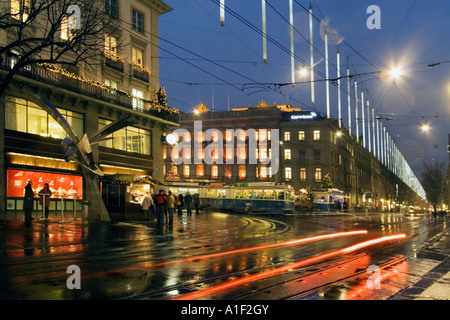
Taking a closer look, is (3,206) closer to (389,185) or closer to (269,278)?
(269,278)

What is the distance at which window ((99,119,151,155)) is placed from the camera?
3075 centimetres

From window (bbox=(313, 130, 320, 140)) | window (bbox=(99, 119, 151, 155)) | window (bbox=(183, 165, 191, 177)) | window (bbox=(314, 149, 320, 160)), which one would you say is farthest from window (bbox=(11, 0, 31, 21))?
window (bbox=(314, 149, 320, 160))

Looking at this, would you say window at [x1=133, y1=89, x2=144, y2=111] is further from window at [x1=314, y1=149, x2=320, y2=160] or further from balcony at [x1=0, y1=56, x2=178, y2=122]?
window at [x1=314, y1=149, x2=320, y2=160]

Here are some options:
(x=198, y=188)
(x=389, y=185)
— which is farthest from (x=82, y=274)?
(x=389, y=185)

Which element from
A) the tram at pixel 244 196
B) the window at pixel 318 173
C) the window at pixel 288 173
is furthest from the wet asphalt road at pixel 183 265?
the window at pixel 318 173

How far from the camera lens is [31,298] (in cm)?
704

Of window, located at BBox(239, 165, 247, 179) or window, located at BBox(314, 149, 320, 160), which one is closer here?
window, located at BBox(239, 165, 247, 179)

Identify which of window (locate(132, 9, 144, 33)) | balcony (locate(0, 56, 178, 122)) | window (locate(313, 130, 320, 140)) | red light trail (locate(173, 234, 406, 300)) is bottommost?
red light trail (locate(173, 234, 406, 300))

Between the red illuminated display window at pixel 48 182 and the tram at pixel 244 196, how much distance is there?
14525 mm

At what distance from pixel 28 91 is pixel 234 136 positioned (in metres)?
52.3

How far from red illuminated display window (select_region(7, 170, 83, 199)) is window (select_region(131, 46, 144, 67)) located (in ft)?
35.4

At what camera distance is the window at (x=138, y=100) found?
32750 mm
